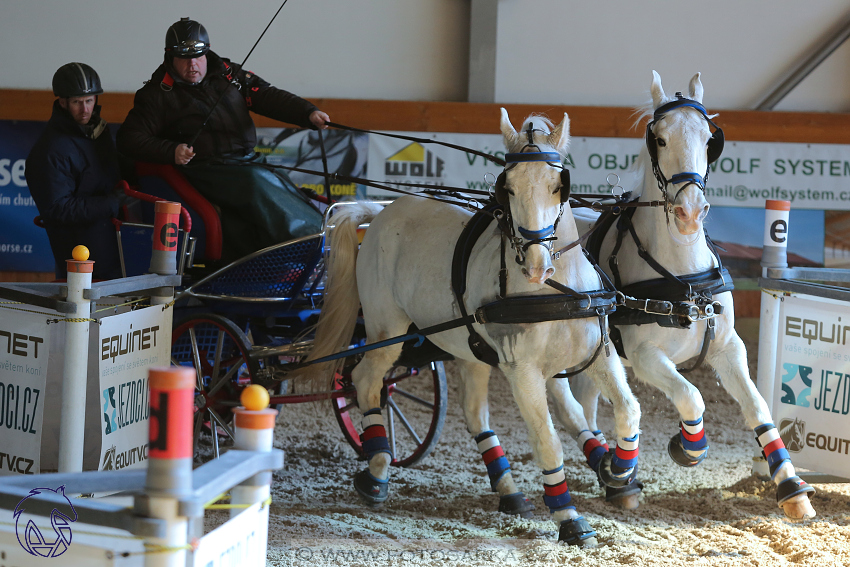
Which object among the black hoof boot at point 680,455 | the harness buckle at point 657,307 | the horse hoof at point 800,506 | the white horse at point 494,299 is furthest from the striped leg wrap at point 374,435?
the horse hoof at point 800,506

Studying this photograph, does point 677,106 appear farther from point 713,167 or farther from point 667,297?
point 713,167

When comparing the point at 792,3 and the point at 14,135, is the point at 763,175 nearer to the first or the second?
the point at 792,3

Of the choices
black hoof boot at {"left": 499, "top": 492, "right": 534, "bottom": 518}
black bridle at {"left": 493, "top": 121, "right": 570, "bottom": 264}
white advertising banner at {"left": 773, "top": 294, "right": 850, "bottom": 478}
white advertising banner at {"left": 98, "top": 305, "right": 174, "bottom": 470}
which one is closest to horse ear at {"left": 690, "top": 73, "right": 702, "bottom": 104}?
black bridle at {"left": 493, "top": 121, "right": 570, "bottom": 264}

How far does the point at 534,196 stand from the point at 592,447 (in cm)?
149

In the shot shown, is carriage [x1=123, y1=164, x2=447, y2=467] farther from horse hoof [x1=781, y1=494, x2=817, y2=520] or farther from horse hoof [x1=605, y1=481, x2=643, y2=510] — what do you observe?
horse hoof [x1=781, y1=494, x2=817, y2=520]

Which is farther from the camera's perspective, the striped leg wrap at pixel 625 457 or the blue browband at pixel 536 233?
the striped leg wrap at pixel 625 457

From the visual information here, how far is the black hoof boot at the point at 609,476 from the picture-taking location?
3.29m

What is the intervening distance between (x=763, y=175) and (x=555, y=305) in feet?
17.7

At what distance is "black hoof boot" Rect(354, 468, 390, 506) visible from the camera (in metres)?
3.79

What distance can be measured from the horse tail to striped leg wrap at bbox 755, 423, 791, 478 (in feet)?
6.27

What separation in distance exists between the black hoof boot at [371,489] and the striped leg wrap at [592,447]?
3.16 ft

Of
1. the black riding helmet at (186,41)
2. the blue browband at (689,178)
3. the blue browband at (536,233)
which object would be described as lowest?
the blue browband at (536,233)

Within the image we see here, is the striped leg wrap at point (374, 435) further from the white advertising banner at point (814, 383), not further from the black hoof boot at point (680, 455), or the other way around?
the white advertising banner at point (814, 383)

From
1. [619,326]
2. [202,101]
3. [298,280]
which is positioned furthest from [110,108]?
[619,326]
